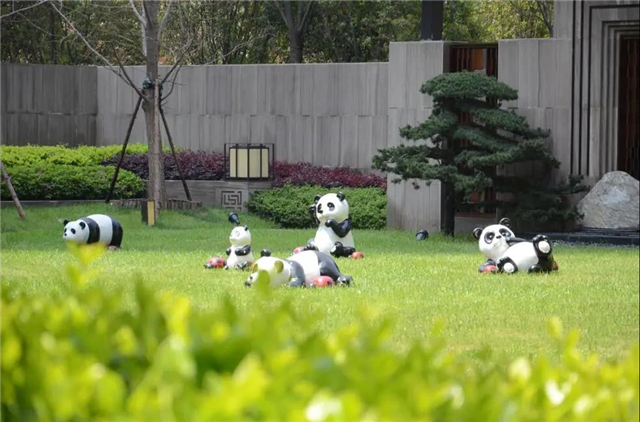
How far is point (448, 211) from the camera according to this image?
707 inches

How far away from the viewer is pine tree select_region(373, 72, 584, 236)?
16.2 m

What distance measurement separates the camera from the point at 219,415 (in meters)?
1.90

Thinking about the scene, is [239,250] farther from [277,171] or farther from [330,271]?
[277,171]

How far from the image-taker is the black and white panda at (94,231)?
1332 centimetres

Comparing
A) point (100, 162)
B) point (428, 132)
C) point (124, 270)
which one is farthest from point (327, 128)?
point (124, 270)

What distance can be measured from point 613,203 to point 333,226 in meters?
5.05

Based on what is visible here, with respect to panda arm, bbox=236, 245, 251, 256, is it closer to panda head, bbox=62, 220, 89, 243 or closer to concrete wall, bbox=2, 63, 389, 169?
panda head, bbox=62, 220, 89, 243

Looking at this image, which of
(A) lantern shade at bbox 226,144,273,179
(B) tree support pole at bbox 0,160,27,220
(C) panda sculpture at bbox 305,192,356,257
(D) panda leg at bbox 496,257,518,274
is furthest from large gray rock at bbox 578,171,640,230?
(B) tree support pole at bbox 0,160,27,220

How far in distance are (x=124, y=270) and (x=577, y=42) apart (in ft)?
27.9

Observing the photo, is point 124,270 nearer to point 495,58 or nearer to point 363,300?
point 363,300

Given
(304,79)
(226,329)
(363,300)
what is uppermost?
(304,79)

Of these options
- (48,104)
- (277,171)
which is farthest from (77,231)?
(48,104)

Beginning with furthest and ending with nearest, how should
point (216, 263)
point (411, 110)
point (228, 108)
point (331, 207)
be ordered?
point (228, 108) → point (411, 110) → point (331, 207) → point (216, 263)

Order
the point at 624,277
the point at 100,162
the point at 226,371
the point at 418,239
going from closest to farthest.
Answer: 1. the point at 226,371
2. the point at 624,277
3. the point at 418,239
4. the point at 100,162
